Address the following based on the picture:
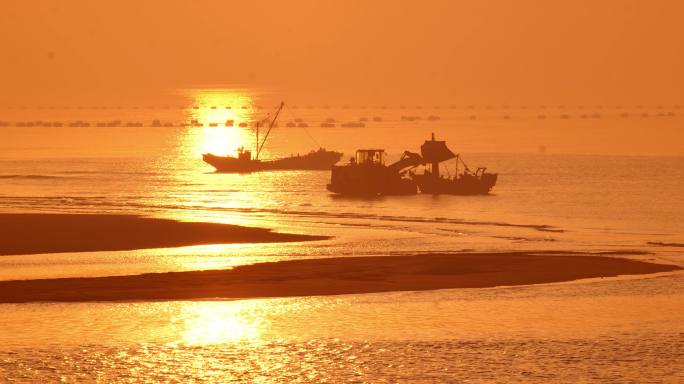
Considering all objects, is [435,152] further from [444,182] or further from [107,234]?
[107,234]

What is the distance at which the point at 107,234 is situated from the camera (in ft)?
219

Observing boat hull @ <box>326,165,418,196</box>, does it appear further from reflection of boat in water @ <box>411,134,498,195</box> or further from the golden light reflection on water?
the golden light reflection on water

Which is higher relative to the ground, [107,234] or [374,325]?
[107,234]

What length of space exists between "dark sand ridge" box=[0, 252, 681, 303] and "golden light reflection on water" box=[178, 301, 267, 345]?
2.16 m

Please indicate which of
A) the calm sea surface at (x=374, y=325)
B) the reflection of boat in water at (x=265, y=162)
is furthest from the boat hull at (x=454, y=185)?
the reflection of boat in water at (x=265, y=162)

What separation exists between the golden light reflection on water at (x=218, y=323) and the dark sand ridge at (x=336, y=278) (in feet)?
7.10

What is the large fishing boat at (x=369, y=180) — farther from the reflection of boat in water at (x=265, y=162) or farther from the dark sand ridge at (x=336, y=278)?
the dark sand ridge at (x=336, y=278)

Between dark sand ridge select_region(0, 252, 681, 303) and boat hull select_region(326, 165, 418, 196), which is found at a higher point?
boat hull select_region(326, 165, 418, 196)

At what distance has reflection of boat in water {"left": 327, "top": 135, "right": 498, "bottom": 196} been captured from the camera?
350ft

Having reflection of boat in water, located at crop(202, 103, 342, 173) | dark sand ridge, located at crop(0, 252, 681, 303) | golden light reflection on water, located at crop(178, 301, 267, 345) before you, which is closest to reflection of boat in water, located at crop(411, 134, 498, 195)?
reflection of boat in water, located at crop(202, 103, 342, 173)

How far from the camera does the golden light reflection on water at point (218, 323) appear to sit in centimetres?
3788

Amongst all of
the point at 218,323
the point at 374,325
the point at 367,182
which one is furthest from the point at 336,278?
the point at 367,182

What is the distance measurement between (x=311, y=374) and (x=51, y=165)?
5435 inches

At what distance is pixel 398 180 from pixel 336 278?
58.8 meters
